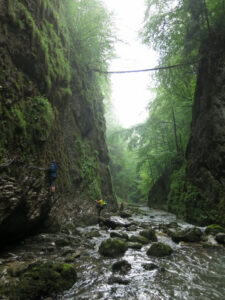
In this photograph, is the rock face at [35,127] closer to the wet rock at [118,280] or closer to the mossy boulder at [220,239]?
the wet rock at [118,280]

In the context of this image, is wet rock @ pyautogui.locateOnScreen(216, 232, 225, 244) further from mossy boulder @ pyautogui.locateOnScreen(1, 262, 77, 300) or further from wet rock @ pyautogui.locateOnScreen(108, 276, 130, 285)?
mossy boulder @ pyautogui.locateOnScreen(1, 262, 77, 300)

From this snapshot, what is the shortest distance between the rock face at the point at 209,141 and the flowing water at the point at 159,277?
11.6 ft

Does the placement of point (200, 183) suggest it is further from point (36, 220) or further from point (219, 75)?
point (36, 220)

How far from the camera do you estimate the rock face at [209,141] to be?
844 centimetres

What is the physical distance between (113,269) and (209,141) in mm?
7776

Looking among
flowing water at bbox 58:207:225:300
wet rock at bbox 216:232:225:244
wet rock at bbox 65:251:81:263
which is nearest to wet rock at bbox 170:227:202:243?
wet rock at bbox 216:232:225:244

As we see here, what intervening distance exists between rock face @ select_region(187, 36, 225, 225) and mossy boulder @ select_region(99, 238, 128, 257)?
508 centimetres

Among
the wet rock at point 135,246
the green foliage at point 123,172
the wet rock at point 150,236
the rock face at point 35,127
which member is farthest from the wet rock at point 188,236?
the green foliage at point 123,172

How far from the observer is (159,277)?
3.88m

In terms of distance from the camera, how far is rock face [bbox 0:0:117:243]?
4980 mm

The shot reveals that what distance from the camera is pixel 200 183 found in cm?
980

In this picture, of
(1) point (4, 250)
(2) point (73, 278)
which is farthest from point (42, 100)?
(2) point (73, 278)

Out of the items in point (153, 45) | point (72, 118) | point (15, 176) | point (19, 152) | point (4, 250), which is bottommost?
point (4, 250)

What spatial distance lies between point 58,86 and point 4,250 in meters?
7.34
